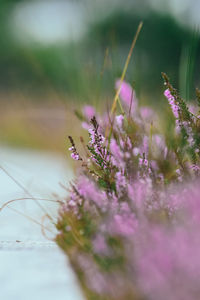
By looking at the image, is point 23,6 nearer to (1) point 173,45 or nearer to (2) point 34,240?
(1) point 173,45

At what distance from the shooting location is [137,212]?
4.76 ft

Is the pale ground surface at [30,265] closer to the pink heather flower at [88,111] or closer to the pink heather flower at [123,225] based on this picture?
the pink heather flower at [123,225]

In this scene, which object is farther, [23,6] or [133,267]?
[23,6]

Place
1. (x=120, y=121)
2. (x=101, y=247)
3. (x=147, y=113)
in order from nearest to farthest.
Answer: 1. (x=101, y=247)
2. (x=120, y=121)
3. (x=147, y=113)

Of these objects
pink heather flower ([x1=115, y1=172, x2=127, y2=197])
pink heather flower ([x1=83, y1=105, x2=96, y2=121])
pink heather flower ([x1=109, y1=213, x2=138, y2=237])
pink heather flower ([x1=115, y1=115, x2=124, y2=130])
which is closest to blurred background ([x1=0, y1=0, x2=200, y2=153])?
pink heather flower ([x1=83, y1=105, x2=96, y2=121])

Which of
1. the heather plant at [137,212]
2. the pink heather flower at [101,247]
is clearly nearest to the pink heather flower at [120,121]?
the heather plant at [137,212]

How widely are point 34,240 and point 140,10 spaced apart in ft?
41.9

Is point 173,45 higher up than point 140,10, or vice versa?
point 140,10

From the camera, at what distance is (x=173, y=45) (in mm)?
11078

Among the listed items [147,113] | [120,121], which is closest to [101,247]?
[120,121]

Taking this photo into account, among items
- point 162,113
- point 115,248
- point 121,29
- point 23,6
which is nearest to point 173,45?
point 121,29

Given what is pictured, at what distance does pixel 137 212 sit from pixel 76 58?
0.81m

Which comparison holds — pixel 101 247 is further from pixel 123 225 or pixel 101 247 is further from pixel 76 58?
pixel 76 58

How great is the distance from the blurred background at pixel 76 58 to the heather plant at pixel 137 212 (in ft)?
0.52
